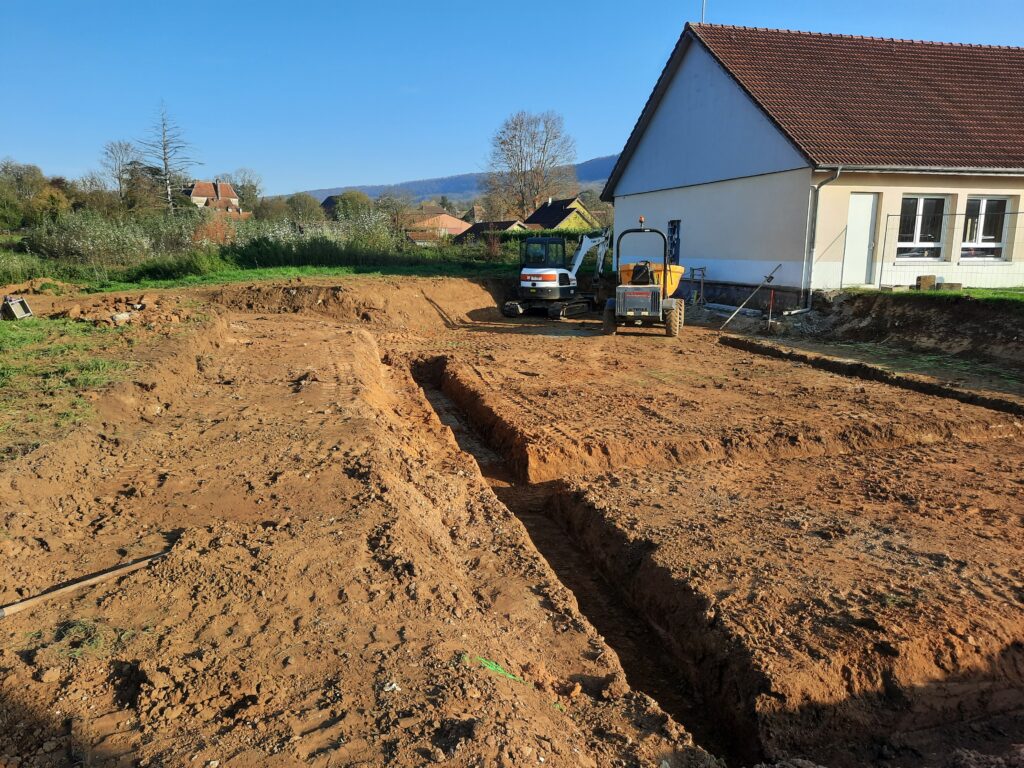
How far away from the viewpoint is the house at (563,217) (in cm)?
5012

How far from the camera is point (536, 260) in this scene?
1939cm

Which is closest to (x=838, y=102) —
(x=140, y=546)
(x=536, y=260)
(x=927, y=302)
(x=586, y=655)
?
(x=927, y=302)

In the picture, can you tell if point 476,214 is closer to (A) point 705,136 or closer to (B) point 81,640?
(A) point 705,136

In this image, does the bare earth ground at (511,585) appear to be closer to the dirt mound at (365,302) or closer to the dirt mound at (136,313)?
the dirt mound at (136,313)

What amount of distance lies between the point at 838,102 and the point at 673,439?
14.1 m

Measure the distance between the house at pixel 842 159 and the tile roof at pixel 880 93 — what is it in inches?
2.1

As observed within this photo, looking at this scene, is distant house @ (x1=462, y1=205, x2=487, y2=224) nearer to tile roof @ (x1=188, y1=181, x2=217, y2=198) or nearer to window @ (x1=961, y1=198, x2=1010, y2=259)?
tile roof @ (x1=188, y1=181, x2=217, y2=198)

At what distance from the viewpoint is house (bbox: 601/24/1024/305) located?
1552 centimetres

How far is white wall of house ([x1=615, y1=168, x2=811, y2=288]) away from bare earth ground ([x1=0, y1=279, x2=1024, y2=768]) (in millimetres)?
8247

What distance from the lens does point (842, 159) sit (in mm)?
15000

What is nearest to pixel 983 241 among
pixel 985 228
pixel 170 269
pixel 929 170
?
pixel 985 228

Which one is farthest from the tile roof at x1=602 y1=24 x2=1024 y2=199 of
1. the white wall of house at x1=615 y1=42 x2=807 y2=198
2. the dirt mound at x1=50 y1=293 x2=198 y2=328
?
the dirt mound at x1=50 y1=293 x2=198 y2=328

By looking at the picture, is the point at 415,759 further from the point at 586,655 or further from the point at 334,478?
the point at 334,478

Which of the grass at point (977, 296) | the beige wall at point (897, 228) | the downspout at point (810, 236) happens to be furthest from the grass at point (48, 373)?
the beige wall at point (897, 228)
